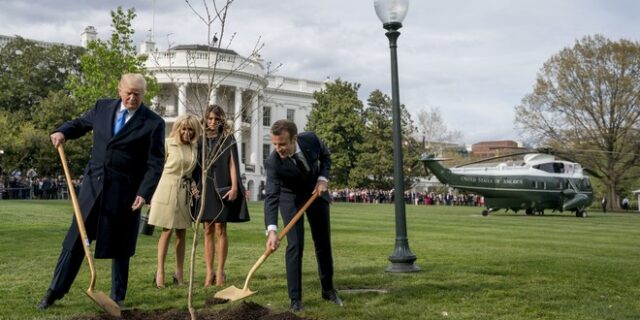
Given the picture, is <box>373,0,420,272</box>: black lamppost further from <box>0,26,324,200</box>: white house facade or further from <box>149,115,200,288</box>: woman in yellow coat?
<box>0,26,324,200</box>: white house facade

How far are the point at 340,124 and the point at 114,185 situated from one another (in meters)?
64.9

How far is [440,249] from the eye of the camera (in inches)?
472

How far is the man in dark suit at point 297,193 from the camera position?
5.94 meters

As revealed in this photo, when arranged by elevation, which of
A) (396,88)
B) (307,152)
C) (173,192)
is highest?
(396,88)

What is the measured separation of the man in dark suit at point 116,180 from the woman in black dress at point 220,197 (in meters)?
1.14

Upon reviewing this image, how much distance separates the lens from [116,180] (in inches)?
230

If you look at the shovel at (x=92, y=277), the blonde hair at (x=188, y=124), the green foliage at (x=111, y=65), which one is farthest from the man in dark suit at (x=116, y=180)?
the green foliage at (x=111, y=65)

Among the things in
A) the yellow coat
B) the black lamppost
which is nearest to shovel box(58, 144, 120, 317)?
the yellow coat

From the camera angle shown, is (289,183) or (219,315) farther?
(289,183)

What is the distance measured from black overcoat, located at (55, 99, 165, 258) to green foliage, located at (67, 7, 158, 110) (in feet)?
78.9

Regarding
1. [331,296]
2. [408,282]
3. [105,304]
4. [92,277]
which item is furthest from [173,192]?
[408,282]

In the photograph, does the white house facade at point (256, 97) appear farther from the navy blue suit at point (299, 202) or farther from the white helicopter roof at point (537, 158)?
the navy blue suit at point (299, 202)

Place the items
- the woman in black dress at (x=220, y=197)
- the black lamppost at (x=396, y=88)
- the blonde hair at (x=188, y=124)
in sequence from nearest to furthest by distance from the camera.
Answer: the blonde hair at (x=188, y=124), the woman in black dress at (x=220, y=197), the black lamppost at (x=396, y=88)

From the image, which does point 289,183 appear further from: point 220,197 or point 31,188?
point 31,188
